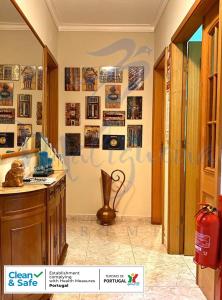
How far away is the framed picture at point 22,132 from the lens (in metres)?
2.70

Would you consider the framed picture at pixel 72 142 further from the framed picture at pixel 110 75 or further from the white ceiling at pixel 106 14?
the white ceiling at pixel 106 14

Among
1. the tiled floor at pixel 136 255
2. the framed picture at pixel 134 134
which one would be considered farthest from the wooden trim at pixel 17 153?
the framed picture at pixel 134 134

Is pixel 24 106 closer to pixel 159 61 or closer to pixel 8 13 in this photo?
pixel 8 13

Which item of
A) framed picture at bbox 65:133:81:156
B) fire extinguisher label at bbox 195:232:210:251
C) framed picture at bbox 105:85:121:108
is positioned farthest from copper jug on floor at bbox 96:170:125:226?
fire extinguisher label at bbox 195:232:210:251

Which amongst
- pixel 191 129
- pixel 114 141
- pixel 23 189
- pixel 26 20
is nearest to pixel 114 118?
A: pixel 114 141

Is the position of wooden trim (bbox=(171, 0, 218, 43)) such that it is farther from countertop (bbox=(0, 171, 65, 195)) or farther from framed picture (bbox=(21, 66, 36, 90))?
countertop (bbox=(0, 171, 65, 195))

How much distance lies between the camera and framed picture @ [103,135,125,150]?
14.9ft

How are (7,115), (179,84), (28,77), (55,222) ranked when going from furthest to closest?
(179,84), (28,77), (55,222), (7,115)

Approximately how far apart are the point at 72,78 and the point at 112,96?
0.64 m

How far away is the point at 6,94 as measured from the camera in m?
2.40

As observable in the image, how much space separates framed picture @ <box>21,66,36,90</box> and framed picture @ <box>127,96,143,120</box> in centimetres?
174

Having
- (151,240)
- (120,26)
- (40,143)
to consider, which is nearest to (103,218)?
(151,240)

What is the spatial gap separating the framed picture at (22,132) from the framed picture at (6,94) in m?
0.29

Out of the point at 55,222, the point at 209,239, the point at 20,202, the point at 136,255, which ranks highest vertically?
the point at 20,202
